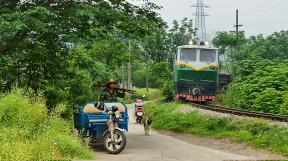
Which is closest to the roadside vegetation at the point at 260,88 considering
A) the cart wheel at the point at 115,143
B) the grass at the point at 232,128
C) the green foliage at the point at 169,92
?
the green foliage at the point at 169,92

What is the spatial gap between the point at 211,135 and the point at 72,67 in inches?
258

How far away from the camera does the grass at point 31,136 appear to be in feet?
31.7

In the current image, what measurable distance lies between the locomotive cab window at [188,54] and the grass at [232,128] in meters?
4.86

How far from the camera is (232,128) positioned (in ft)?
61.4

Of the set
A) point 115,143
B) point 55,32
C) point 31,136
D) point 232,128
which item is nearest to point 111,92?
point 55,32

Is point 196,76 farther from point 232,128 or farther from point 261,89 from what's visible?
point 232,128

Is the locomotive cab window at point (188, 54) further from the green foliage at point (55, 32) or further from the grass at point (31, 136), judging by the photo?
the grass at point (31, 136)

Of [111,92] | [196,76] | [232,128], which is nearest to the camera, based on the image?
[111,92]

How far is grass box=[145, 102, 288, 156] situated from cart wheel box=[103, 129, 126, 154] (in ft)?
15.1

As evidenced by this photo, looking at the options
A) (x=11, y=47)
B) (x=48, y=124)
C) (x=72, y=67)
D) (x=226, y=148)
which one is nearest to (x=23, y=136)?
(x=48, y=124)

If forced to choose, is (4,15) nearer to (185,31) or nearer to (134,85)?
(185,31)

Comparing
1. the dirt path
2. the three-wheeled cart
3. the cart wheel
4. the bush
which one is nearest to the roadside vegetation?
the bush

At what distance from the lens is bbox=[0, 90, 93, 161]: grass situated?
966cm

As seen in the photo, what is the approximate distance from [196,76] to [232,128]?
10.9 meters
